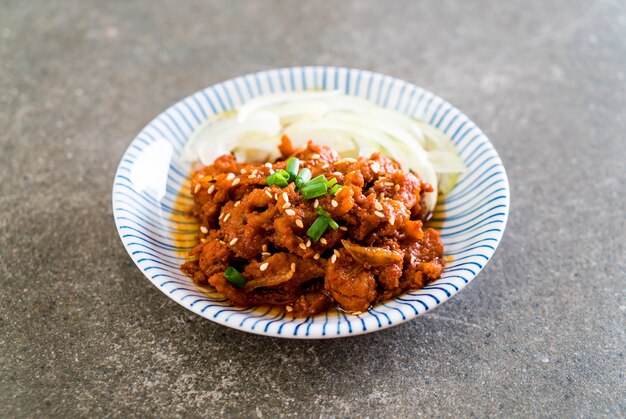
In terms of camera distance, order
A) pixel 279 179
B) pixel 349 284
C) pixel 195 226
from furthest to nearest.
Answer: pixel 195 226 < pixel 279 179 < pixel 349 284

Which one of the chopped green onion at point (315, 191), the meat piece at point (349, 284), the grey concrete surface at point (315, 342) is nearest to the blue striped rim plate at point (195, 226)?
the meat piece at point (349, 284)

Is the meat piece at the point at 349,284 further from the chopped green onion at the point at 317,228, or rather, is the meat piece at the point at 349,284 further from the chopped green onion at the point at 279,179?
the chopped green onion at the point at 279,179

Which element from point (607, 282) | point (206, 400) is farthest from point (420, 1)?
point (206, 400)

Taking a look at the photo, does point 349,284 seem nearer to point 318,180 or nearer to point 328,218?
point 328,218

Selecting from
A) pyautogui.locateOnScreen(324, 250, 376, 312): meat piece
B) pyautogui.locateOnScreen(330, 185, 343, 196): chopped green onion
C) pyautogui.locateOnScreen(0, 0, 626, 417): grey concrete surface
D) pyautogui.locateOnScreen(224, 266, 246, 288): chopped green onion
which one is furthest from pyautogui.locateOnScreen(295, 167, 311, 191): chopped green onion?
pyautogui.locateOnScreen(0, 0, 626, 417): grey concrete surface

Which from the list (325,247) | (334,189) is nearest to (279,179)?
(334,189)

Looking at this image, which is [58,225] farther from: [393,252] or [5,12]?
[5,12]
